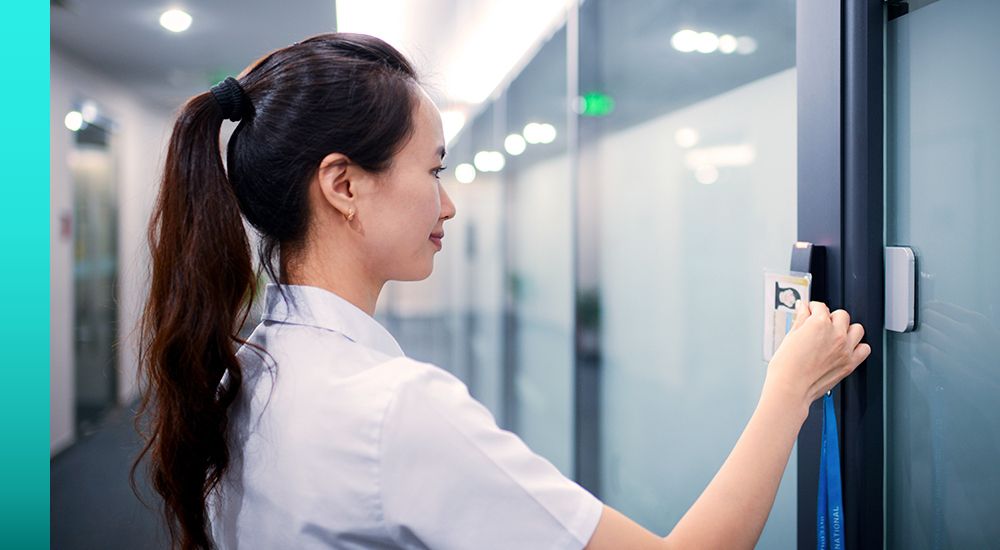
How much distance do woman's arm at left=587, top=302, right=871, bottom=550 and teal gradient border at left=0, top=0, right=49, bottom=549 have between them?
1.44 metres

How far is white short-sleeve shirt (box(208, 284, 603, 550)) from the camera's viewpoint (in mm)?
646

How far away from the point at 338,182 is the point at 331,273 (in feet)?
0.38

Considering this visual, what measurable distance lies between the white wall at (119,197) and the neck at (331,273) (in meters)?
0.81

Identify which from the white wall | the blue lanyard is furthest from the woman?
the white wall

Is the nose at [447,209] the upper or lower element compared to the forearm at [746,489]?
upper

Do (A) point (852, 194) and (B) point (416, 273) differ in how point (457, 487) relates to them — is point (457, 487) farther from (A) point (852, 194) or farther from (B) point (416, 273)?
(A) point (852, 194)

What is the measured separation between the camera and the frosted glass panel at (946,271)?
813 mm

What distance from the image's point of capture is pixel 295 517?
684 mm

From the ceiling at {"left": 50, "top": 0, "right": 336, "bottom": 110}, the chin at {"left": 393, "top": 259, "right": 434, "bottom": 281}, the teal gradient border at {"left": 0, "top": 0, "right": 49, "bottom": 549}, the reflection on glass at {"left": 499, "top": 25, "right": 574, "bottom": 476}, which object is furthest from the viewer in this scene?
the reflection on glass at {"left": 499, "top": 25, "right": 574, "bottom": 476}

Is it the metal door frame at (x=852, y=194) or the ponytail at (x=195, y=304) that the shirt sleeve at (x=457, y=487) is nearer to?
the ponytail at (x=195, y=304)

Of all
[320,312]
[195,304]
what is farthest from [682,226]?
[195,304]

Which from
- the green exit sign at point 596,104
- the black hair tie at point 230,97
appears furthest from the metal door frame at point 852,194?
the green exit sign at point 596,104

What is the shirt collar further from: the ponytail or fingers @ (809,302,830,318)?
fingers @ (809,302,830,318)

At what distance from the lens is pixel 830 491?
96 centimetres
